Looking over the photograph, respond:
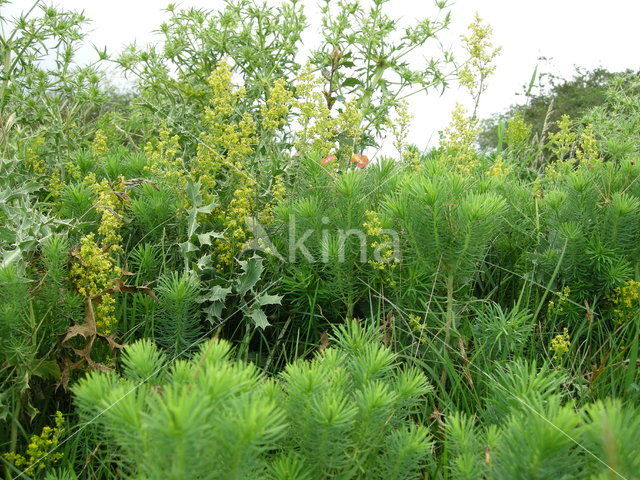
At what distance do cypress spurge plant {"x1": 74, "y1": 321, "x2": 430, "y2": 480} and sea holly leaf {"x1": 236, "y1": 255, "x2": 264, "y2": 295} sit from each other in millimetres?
729

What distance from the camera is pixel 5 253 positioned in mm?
1947

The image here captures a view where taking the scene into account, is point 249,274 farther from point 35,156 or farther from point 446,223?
point 35,156

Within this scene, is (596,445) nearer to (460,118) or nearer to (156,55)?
(460,118)

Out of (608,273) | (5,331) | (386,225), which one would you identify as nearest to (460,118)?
(386,225)

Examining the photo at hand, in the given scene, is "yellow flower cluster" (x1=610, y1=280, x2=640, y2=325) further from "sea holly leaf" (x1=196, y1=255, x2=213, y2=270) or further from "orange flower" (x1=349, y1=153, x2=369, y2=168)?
"sea holly leaf" (x1=196, y1=255, x2=213, y2=270)

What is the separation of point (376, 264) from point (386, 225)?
Result: 0.53 feet

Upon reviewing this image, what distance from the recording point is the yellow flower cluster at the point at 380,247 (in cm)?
213

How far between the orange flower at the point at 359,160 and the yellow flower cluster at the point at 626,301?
119 centimetres

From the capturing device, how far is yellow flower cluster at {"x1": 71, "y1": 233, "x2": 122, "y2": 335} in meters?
2.00

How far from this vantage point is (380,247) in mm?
2152

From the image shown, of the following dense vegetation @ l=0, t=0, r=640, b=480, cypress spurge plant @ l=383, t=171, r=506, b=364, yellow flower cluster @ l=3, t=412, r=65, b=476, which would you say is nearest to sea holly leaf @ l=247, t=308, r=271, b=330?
dense vegetation @ l=0, t=0, r=640, b=480

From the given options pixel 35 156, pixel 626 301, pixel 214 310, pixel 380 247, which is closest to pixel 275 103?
pixel 380 247

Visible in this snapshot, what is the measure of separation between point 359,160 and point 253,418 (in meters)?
1.94

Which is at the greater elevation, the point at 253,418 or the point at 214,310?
the point at 253,418
